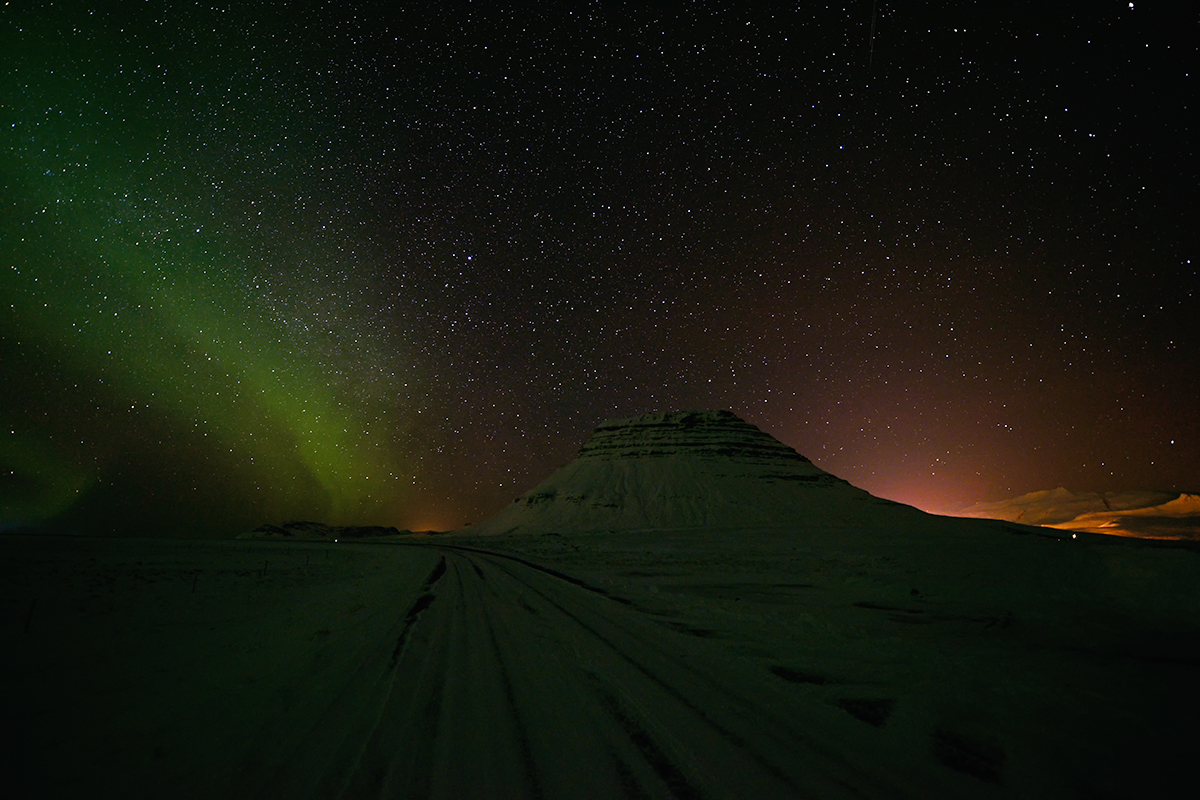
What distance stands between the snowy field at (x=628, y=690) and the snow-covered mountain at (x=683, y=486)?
3570 centimetres

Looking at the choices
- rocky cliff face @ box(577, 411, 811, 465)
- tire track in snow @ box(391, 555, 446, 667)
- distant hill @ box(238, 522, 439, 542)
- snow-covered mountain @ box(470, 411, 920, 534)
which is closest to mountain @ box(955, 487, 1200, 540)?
snow-covered mountain @ box(470, 411, 920, 534)

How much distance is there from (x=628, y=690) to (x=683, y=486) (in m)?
60.5

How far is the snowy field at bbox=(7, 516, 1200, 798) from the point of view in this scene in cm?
361

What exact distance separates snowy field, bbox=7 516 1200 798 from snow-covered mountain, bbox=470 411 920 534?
3570cm

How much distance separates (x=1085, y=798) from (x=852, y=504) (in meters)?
61.7

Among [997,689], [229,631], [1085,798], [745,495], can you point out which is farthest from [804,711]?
[745,495]

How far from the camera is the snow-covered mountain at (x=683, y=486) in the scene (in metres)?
54.8

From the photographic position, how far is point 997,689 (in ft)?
17.5

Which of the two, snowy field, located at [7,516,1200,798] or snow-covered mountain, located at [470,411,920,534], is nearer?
snowy field, located at [7,516,1200,798]

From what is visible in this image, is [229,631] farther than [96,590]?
No

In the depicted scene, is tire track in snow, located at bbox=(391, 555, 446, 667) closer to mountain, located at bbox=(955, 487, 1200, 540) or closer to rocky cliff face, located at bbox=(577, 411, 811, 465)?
rocky cliff face, located at bbox=(577, 411, 811, 465)

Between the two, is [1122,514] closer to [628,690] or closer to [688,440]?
[688,440]

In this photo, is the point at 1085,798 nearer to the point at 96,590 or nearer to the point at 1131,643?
the point at 1131,643

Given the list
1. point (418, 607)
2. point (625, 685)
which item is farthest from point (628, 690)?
point (418, 607)
